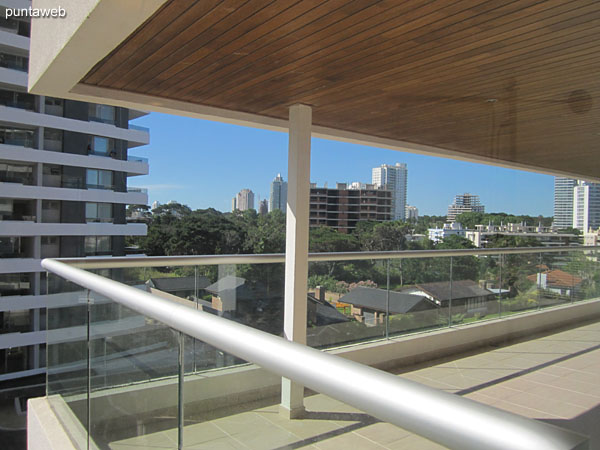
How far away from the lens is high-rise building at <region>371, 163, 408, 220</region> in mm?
9495

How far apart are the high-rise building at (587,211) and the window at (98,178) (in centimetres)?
3708

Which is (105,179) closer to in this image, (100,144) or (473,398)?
(100,144)

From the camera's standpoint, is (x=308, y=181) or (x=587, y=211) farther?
(x=587, y=211)

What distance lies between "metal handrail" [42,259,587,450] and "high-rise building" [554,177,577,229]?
5.11 metres

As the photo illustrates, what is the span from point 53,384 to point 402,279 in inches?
133

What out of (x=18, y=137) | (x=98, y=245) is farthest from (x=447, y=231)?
(x=18, y=137)

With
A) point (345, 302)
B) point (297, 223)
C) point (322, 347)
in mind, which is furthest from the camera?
point (345, 302)

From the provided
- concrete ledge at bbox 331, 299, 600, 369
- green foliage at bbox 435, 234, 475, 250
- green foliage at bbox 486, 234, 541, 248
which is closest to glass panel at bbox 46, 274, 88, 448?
concrete ledge at bbox 331, 299, 600, 369

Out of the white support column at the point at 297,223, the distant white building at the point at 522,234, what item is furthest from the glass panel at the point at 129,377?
the distant white building at the point at 522,234

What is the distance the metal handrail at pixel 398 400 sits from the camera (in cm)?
51

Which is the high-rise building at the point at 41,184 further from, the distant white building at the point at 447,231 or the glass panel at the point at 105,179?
the distant white building at the point at 447,231

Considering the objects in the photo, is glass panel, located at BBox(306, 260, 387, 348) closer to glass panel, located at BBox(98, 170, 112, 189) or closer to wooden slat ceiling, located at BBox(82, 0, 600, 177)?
wooden slat ceiling, located at BBox(82, 0, 600, 177)

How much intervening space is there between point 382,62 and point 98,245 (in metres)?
36.4

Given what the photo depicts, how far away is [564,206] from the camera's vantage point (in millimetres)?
5238
